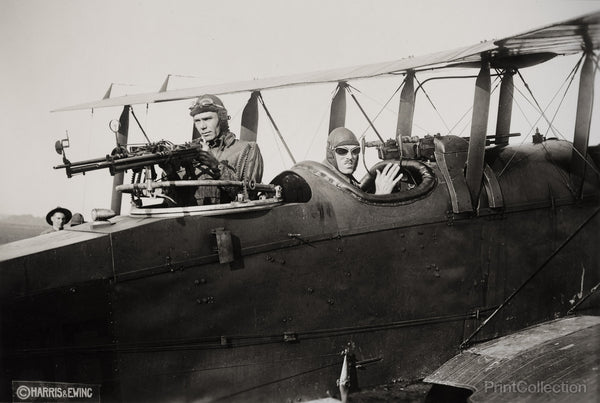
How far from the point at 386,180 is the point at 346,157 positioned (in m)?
0.53

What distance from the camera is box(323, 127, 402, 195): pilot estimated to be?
20.5 ft

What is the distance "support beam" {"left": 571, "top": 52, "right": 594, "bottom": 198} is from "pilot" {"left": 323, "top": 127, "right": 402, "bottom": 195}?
92.9 inches

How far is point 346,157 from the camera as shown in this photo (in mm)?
6262

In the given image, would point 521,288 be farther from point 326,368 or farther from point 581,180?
point 326,368

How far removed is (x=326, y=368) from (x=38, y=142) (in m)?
20.2

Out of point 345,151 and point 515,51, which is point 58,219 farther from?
point 515,51

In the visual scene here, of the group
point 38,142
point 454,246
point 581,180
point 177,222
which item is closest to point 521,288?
point 454,246

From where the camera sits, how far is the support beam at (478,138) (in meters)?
6.31

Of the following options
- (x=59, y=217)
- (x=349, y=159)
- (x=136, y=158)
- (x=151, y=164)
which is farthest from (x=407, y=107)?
(x=59, y=217)

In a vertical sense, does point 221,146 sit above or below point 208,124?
below

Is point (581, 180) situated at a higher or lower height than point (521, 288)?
higher

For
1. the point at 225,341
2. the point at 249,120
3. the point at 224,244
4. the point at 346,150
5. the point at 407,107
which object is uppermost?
the point at 249,120

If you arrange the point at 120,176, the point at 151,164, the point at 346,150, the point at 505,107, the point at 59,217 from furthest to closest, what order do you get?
the point at 120,176 < the point at 59,217 < the point at 505,107 < the point at 346,150 < the point at 151,164

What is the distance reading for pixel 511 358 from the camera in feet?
18.6
